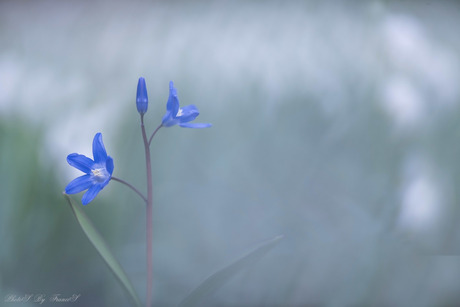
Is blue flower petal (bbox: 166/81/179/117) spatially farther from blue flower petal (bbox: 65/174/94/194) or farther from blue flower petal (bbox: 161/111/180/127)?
blue flower petal (bbox: 65/174/94/194)

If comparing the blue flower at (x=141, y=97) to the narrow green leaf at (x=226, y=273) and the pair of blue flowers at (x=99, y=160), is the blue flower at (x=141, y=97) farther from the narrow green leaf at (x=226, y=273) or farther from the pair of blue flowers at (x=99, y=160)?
the narrow green leaf at (x=226, y=273)

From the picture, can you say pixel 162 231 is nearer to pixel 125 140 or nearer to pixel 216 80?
pixel 125 140

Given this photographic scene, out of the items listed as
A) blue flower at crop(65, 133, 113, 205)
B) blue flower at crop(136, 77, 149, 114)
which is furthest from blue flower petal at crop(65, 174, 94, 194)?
A: blue flower at crop(136, 77, 149, 114)

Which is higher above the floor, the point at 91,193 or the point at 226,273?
the point at 91,193

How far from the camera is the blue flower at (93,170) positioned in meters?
0.53

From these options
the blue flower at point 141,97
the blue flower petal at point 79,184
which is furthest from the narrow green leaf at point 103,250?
the blue flower at point 141,97

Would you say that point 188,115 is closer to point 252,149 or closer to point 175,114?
point 175,114

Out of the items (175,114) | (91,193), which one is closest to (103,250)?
(91,193)

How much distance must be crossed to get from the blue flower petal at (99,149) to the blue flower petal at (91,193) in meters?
0.03

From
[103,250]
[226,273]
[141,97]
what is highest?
[141,97]

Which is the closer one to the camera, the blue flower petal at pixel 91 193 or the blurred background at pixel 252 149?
the blue flower petal at pixel 91 193

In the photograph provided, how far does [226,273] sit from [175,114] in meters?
0.21

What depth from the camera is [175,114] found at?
1.82 feet

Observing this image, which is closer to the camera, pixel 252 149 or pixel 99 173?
pixel 99 173
